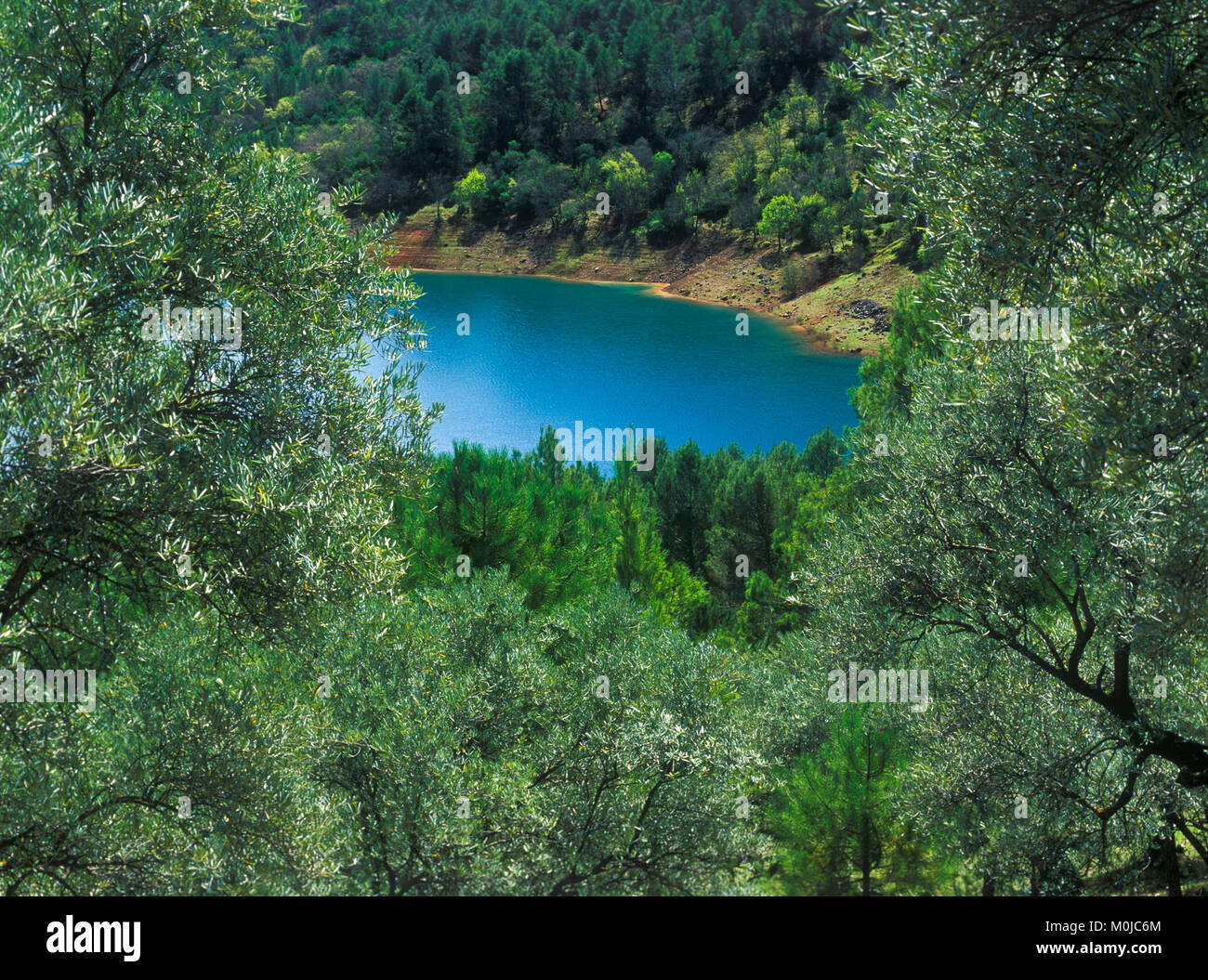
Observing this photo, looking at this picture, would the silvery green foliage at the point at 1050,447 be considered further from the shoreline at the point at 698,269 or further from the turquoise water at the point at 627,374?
the shoreline at the point at 698,269

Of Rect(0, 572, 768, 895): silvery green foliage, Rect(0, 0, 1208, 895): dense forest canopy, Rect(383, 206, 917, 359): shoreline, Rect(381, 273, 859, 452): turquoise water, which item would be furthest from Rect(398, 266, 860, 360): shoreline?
Rect(0, 572, 768, 895): silvery green foliage

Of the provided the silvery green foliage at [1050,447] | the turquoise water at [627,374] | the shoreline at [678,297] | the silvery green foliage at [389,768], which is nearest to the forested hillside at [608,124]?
the shoreline at [678,297]

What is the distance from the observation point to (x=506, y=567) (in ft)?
34.3

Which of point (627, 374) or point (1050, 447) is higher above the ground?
point (627, 374)

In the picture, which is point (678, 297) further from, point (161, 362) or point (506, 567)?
point (161, 362)

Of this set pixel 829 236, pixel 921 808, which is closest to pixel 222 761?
pixel 921 808

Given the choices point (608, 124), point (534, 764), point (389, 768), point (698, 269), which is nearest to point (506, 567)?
point (534, 764)

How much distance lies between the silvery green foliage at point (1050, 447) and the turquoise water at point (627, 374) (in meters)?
28.9

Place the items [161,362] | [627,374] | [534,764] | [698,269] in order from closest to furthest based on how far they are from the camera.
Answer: [161,362], [534,764], [627,374], [698,269]

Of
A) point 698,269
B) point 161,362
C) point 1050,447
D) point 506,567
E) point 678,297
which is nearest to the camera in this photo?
point 161,362

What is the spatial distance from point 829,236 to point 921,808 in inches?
2991

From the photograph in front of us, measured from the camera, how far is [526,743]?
870 cm

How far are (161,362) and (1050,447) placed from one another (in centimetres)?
845

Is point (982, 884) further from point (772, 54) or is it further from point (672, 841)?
point (772, 54)
